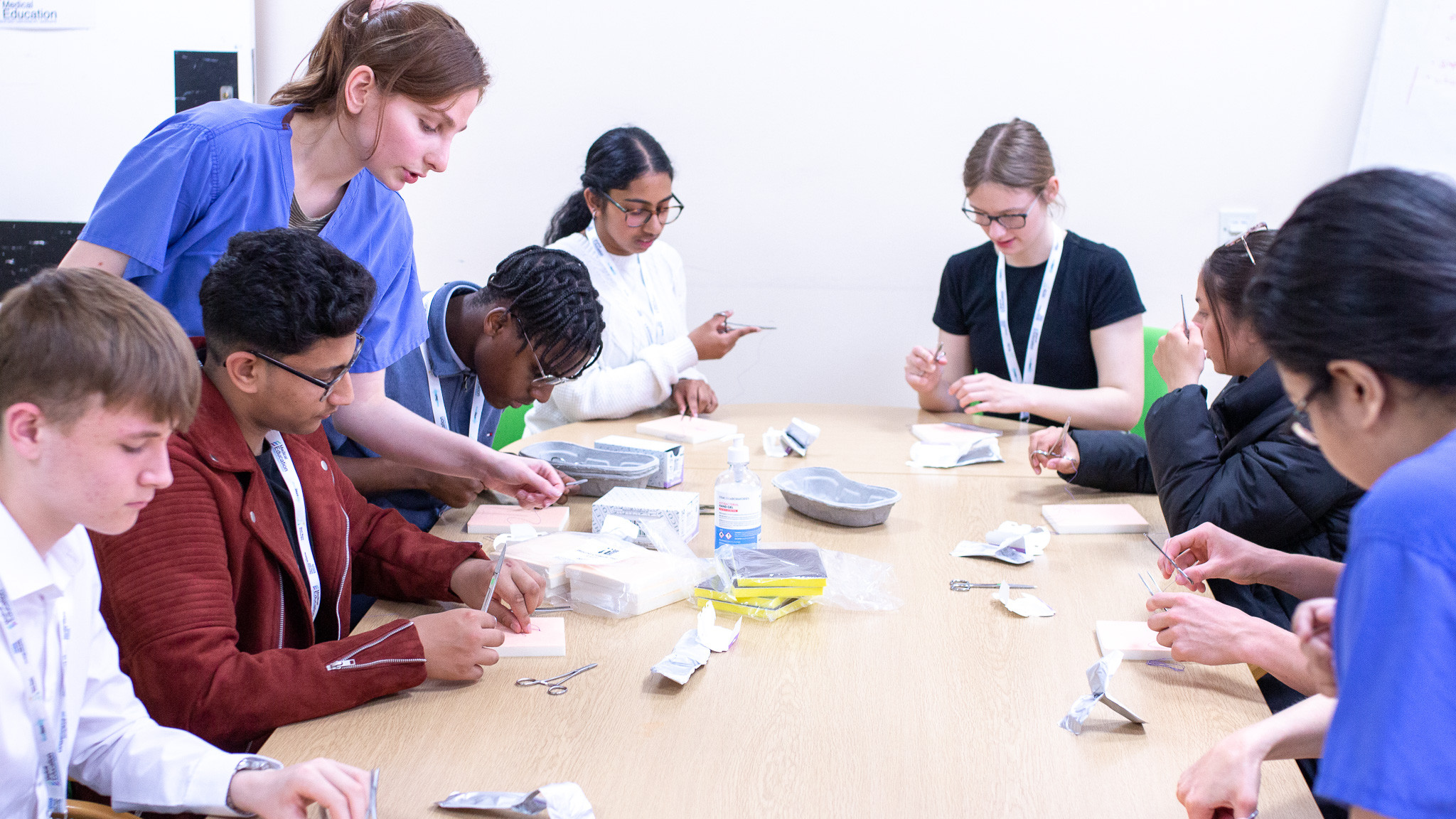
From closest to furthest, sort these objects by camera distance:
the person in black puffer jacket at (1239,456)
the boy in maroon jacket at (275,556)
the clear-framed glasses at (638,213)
A: the boy in maroon jacket at (275,556) → the person in black puffer jacket at (1239,456) → the clear-framed glasses at (638,213)

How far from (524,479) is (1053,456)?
1084 mm

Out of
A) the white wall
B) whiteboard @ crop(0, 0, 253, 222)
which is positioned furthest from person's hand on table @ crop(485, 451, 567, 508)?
whiteboard @ crop(0, 0, 253, 222)

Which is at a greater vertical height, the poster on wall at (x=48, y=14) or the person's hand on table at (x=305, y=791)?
the poster on wall at (x=48, y=14)

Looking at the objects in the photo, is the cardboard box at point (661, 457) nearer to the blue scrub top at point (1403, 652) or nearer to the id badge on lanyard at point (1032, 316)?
the id badge on lanyard at point (1032, 316)

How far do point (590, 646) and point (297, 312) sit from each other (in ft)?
1.92

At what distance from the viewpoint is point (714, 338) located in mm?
2949

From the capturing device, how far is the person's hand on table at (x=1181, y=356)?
6.73 ft

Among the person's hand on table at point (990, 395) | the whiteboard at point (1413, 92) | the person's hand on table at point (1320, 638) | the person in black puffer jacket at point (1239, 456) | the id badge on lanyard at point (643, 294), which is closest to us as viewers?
the person's hand on table at point (1320, 638)

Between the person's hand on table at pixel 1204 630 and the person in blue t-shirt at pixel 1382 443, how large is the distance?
Result: 47cm

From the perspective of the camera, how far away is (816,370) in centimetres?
382

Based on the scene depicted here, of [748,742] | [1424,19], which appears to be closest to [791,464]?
[748,742]

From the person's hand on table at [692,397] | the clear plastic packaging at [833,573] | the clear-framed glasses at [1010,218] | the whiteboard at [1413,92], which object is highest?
the whiteboard at [1413,92]

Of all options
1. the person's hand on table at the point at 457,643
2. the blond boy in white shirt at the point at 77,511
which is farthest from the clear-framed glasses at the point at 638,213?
the blond boy in white shirt at the point at 77,511

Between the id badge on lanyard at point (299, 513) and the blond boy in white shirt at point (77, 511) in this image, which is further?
the id badge on lanyard at point (299, 513)
